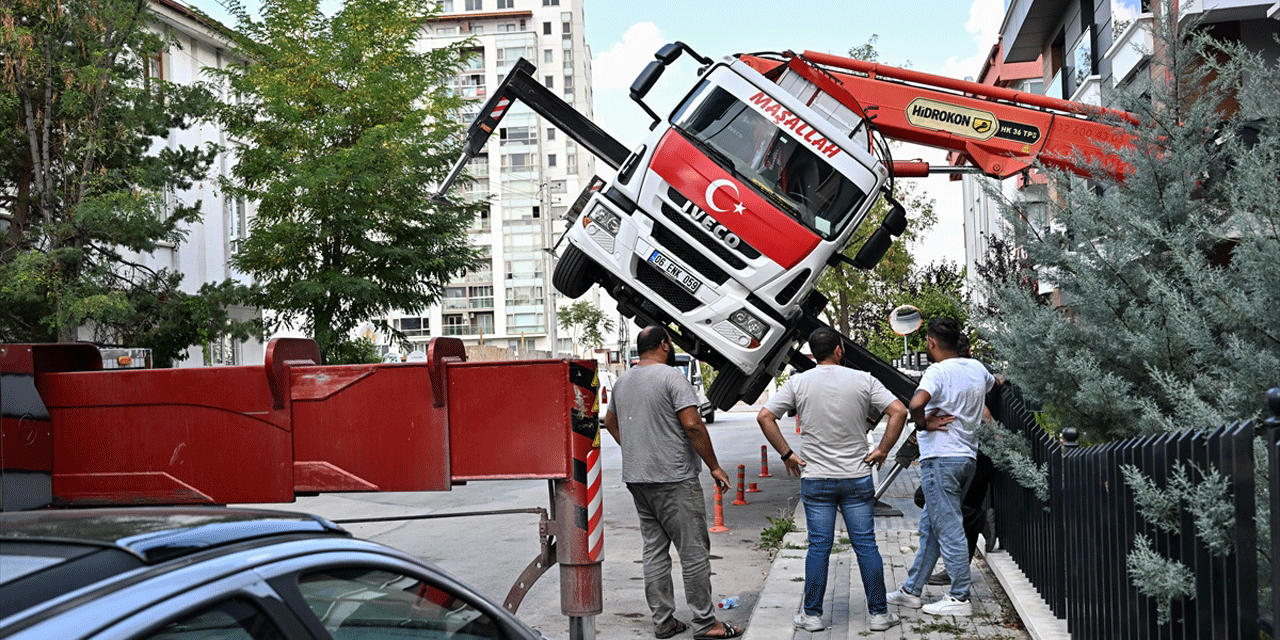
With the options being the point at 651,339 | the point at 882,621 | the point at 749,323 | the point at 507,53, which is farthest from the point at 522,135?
the point at 882,621

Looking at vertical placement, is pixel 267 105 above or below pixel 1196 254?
above

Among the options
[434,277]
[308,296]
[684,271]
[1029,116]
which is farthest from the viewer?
[434,277]

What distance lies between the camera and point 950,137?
11.8 metres

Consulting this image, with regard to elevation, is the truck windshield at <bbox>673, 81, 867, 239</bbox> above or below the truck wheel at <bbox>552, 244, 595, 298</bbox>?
above

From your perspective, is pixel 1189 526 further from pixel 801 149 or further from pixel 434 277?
pixel 434 277

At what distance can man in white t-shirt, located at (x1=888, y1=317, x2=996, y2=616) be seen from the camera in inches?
270

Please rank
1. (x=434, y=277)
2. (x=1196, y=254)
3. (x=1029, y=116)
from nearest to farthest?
(x=1196, y=254) < (x=1029, y=116) < (x=434, y=277)

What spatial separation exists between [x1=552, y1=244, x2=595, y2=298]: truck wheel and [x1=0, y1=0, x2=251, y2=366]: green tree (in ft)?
28.2

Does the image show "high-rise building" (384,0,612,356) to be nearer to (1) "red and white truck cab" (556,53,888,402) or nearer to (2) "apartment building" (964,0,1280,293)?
(2) "apartment building" (964,0,1280,293)

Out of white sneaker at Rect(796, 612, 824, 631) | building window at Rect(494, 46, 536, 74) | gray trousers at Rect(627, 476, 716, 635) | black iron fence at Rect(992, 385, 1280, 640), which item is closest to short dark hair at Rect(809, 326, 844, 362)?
gray trousers at Rect(627, 476, 716, 635)

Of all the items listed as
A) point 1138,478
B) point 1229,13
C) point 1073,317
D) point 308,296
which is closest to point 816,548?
point 1073,317

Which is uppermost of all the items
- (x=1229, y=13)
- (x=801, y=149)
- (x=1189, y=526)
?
(x=1229, y=13)

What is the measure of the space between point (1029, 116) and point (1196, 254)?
762 centimetres

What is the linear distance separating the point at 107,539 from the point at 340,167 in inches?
731
